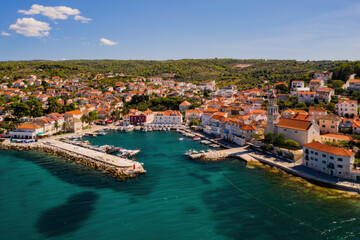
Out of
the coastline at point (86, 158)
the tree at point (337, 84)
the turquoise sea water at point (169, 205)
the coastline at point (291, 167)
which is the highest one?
the tree at point (337, 84)

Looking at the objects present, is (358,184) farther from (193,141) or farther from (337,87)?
(337,87)

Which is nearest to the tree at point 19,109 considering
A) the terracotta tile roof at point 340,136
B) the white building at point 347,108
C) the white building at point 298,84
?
the terracotta tile roof at point 340,136

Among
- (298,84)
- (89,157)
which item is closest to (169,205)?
(89,157)

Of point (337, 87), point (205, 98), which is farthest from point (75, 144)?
point (337, 87)

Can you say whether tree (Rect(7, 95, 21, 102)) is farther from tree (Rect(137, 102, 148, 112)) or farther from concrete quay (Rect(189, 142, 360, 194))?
concrete quay (Rect(189, 142, 360, 194))

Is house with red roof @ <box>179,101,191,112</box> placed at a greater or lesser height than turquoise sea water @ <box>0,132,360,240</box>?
greater

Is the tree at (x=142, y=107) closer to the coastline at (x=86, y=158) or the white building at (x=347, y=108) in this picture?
the coastline at (x=86, y=158)

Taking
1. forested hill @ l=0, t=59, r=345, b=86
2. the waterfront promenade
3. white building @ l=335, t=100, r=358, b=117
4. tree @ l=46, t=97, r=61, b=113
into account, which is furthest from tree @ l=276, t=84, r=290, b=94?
tree @ l=46, t=97, r=61, b=113
